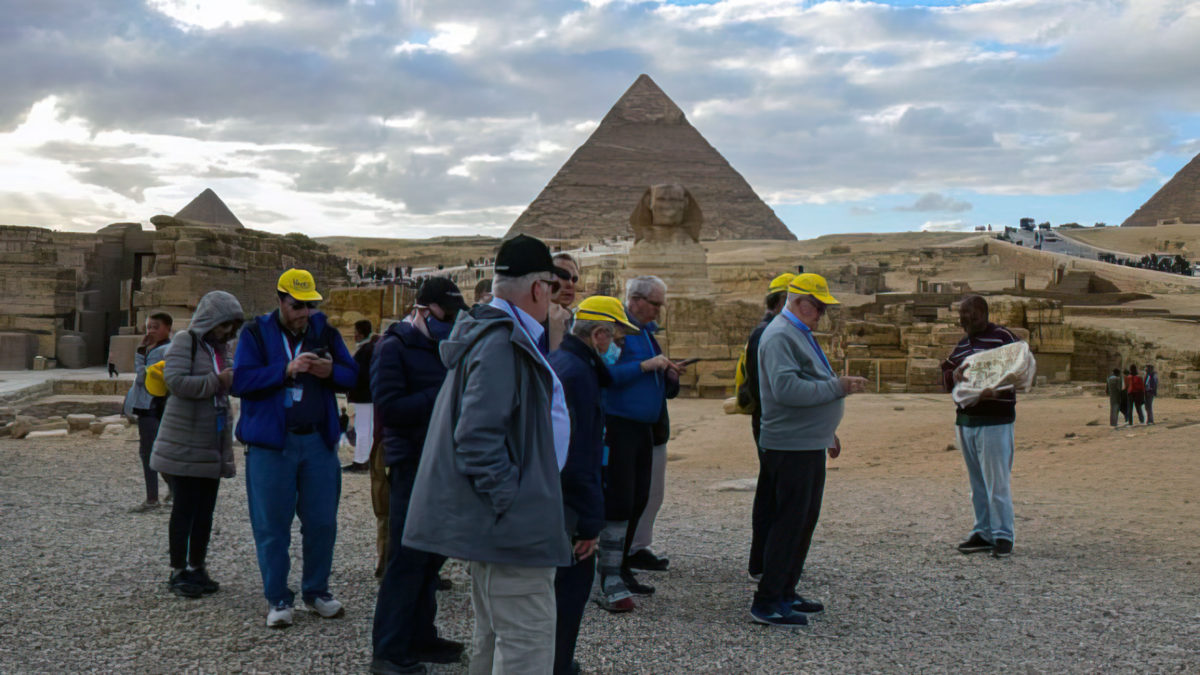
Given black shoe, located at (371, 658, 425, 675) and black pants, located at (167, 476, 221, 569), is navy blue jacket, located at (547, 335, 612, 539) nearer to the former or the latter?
black shoe, located at (371, 658, 425, 675)

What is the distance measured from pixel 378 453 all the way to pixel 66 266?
13.5 meters

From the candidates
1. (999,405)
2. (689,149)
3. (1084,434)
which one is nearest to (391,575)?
(999,405)

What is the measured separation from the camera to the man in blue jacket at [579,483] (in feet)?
8.40

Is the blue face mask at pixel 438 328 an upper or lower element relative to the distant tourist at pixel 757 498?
upper

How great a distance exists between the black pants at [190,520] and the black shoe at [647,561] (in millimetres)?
1690

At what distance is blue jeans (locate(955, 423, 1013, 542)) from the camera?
14.3 feet

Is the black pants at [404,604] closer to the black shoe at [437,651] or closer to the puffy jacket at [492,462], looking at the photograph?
the black shoe at [437,651]

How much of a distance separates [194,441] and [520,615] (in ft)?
6.54

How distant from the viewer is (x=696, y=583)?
12.9ft

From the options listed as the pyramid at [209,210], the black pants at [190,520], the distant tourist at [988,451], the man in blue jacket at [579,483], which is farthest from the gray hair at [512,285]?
the pyramid at [209,210]

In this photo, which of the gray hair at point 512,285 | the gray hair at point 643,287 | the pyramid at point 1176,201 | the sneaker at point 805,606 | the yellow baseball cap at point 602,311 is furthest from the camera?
the pyramid at point 1176,201

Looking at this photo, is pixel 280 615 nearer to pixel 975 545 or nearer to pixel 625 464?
pixel 625 464

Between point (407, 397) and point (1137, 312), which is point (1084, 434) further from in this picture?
point (1137, 312)

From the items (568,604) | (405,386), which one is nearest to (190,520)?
(405,386)
